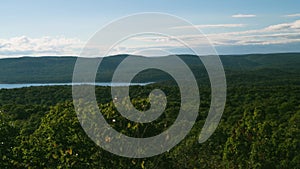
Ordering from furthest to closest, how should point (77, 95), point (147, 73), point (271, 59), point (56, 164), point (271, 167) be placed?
point (271, 59) < point (147, 73) < point (271, 167) < point (77, 95) < point (56, 164)

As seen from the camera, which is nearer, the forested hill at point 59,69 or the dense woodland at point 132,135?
the dense woodland at point 132,135

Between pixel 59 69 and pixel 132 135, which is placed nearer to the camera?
pixel 132 135

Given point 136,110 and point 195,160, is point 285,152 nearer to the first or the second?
point 195,160

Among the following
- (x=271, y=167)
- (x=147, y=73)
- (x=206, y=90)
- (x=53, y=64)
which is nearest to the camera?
(x=271, y=167)

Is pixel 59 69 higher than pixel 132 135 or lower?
lower

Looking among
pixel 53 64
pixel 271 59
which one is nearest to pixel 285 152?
pixel 53 64

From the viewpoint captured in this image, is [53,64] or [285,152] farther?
[53,64]

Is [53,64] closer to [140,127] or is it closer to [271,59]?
[271,59]

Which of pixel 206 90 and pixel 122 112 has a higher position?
pixel 122 112

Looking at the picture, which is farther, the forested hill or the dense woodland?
the forested hill
